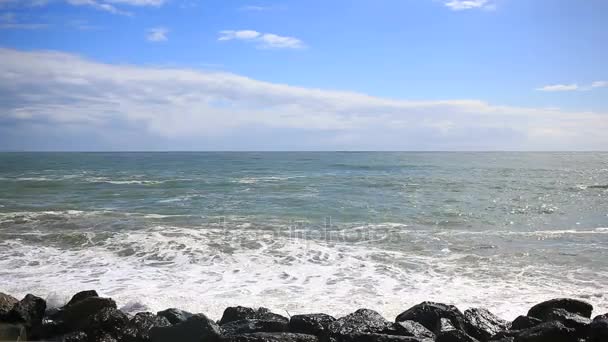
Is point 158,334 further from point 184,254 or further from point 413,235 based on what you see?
point 413,235

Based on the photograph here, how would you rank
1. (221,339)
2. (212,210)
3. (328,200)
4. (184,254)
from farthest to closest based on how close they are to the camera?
(328,200) → (212,210) → (184,254) → (221,339)

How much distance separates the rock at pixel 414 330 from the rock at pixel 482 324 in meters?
0.55

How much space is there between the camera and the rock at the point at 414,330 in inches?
209

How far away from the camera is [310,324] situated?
18.0 feet

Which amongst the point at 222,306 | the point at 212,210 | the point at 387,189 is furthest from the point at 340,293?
the point at 387,189

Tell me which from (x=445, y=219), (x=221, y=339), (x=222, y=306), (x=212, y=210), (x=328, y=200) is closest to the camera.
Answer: (x=221, y=339)

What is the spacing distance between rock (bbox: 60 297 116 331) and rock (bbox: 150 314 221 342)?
0.96 meters

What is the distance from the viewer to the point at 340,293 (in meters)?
7.89

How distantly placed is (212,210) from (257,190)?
8.75m

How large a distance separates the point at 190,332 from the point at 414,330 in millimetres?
2549

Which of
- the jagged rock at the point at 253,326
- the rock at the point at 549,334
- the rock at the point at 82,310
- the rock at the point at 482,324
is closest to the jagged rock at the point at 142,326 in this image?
the rock at the point at 82,310

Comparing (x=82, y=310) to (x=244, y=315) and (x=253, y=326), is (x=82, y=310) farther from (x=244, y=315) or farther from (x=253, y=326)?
(x=253, y=326)

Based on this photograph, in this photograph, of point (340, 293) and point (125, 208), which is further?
point (125, 208)

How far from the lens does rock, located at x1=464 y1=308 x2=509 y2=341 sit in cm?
561
